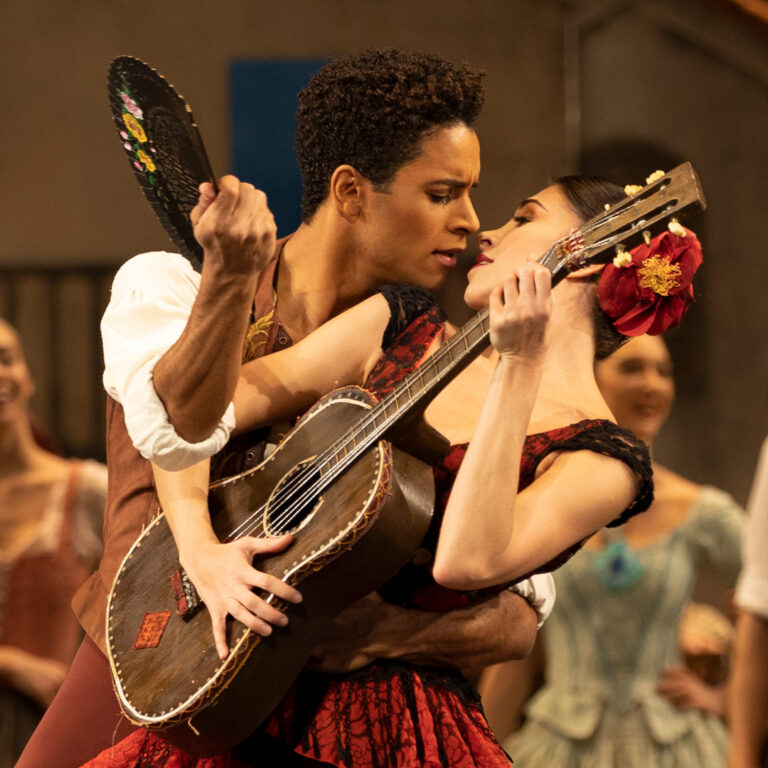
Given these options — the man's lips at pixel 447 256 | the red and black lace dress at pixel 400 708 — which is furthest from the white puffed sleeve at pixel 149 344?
the man's lips at pixel 447 256

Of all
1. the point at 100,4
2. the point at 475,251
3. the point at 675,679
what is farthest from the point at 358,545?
the point at 100,4

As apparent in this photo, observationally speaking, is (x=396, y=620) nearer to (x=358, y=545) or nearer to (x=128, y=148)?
(x=358, y=545)

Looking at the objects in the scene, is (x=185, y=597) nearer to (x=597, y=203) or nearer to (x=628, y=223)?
(x=628, y=223)

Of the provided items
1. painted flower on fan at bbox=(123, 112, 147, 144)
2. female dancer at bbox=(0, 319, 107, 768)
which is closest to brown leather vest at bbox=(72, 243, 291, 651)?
painted flower on fan at bbox=(123, 112, 147, 144)

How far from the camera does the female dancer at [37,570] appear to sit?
4172mm

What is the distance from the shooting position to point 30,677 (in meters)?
4.16

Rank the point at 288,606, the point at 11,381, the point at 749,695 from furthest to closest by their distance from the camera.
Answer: the point at 11,381 < the point at 749,695 < the point at 288,606

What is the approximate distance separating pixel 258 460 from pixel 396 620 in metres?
0.37

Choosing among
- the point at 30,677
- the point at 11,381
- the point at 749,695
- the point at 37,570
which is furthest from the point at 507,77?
the point at 30,677

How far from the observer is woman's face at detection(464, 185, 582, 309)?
223 centimetres

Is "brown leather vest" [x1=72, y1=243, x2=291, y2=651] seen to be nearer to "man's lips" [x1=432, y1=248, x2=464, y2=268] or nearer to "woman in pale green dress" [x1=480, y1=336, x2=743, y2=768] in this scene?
"man's lips" [x1=432, y1=248, x2=464, y2=268]

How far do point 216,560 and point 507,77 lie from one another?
3.87 m

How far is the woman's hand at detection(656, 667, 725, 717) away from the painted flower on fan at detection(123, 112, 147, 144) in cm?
276

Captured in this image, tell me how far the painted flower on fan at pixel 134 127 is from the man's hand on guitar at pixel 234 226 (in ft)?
1.27
